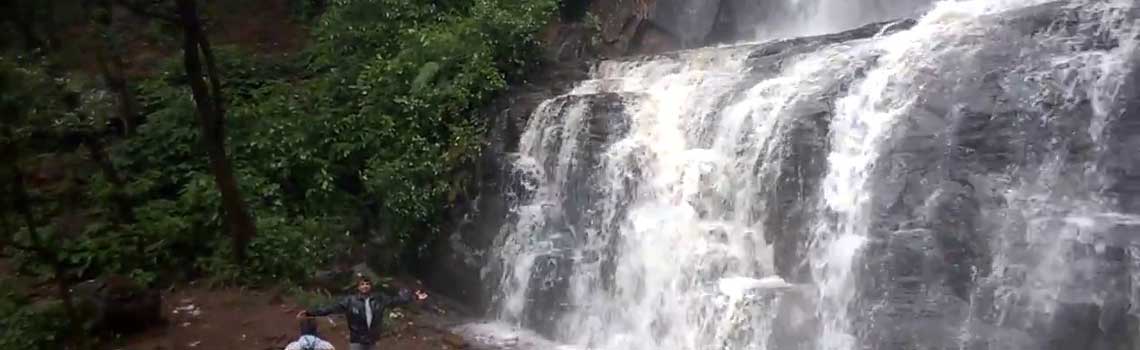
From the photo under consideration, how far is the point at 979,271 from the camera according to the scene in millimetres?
9523

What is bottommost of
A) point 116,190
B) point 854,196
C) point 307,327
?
point 307,327

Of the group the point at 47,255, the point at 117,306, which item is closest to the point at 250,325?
the point at 117,306

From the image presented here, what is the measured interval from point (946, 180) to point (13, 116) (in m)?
10.5

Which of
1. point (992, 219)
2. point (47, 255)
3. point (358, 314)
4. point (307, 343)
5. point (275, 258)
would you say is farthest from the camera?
point (275, 258)

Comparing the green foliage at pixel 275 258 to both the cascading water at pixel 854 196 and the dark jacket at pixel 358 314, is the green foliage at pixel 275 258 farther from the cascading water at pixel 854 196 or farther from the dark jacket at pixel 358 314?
the dark jacket at pixel 358 314

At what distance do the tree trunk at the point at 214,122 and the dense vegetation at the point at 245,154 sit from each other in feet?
0.09

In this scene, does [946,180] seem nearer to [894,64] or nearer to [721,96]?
[894,64]

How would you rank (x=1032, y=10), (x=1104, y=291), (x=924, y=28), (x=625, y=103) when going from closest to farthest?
(x=1104, y=291), (x=1032, y=10), (x=924, y=28), (x=625, y=103)

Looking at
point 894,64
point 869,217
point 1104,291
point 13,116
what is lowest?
point 1104,291

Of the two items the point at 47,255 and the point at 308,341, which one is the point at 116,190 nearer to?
the point at 47,255

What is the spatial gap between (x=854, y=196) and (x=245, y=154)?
1051 centimetres

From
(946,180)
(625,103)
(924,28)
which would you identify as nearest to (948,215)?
(946,180)

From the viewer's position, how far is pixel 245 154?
52.8ft

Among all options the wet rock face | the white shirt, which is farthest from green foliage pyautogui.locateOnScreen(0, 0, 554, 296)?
the wet rock face
